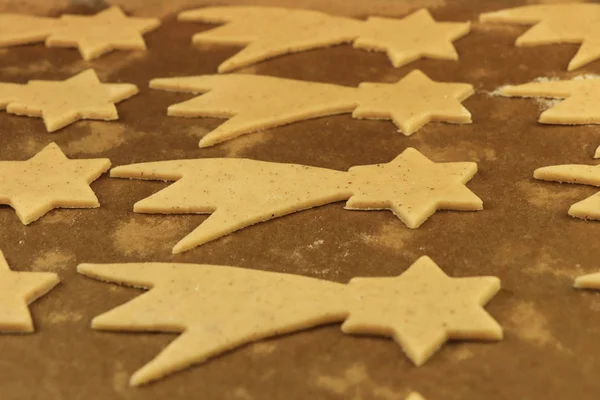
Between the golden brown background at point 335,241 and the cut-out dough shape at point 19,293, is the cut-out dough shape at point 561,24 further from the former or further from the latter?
the cut-out dough shape at point 19,293

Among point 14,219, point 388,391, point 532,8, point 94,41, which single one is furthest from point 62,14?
point 388,391

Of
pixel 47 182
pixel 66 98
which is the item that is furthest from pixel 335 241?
pixel 66 98

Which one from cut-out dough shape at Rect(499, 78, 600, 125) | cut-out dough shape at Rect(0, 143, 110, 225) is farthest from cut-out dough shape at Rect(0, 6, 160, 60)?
cut-out dough shape at Rect(499, 78, 600, 125)

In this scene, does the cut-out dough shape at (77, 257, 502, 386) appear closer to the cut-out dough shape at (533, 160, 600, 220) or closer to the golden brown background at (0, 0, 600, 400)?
the golden brown background at (0, 0, 600, 400)

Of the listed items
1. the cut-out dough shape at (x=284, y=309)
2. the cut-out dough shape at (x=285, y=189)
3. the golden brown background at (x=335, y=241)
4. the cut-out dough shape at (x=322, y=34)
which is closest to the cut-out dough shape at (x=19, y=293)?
the golden brown background at (x=335, y=241)

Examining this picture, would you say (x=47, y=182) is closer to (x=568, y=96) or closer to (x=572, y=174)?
(x=572, y=174)

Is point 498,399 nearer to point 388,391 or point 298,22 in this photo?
point 388,391
